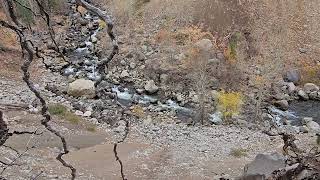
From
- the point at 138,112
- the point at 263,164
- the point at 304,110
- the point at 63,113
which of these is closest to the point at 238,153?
the point at 263,164

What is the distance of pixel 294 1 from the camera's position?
114 feet

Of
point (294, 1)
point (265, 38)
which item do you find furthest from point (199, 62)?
point (294, 1)

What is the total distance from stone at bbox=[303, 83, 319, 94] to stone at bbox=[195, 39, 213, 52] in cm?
591

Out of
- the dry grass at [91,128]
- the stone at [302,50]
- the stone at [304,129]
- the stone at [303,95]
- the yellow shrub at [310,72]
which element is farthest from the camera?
the stone at [302,50]

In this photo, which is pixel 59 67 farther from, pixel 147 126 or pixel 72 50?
pixel 147 126

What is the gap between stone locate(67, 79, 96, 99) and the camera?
24219mm

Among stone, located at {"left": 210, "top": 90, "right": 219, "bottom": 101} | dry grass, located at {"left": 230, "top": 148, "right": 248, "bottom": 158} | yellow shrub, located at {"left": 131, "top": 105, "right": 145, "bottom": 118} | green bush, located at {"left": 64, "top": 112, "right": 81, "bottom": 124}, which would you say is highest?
green bush, located at {"left": 64, "top": 112, "right": 81, "bottom": 124}

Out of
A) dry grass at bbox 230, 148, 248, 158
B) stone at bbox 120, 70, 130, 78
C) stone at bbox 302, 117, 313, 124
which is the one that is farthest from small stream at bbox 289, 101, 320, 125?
stone at bbox 120, 70, 130, 78

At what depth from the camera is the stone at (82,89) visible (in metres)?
24.2

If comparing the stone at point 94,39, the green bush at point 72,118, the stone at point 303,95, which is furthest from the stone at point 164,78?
the stone at point 303,95

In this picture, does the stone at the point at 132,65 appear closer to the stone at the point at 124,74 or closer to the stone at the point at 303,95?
the stone at the point at 124,74

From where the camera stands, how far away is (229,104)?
23656 mm

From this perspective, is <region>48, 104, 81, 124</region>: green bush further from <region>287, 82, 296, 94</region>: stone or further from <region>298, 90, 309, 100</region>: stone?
<region>298, 90, 309, 100</region>: stone

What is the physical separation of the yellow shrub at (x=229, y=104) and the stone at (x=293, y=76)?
4901mm
